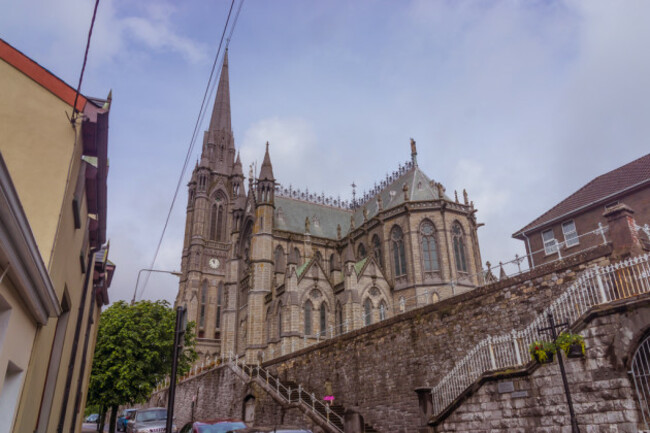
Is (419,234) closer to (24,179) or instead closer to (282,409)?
(282,409)

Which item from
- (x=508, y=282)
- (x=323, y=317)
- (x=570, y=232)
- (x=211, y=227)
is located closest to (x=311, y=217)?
(x=323, y=317)

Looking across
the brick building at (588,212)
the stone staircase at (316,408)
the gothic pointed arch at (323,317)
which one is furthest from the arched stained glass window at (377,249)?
the brick building at (588,212)

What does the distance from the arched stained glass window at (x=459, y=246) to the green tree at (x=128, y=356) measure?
2418 centimetres

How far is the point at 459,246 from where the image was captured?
4053cm

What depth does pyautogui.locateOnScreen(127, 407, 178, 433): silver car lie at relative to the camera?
20.7m

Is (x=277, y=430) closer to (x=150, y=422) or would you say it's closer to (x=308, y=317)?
(x=150, y=422)

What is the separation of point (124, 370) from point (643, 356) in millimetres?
21583

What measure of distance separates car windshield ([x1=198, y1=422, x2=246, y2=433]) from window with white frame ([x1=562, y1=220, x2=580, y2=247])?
54.0ft

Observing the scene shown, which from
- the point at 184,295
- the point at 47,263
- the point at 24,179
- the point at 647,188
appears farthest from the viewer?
the point at 184,295

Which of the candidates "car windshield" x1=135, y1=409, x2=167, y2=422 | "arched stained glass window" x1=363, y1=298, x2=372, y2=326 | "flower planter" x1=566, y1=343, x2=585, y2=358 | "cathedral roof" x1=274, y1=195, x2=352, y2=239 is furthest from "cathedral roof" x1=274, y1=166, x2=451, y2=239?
"flower planter" x1=566, y1=343, x2=585, y2=358

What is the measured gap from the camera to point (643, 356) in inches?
388

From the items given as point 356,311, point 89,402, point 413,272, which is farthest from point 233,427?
point 413,272

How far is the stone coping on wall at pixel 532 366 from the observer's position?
32.8ft

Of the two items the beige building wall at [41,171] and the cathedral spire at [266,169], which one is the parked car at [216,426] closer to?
the beige building wall at [41,171]
